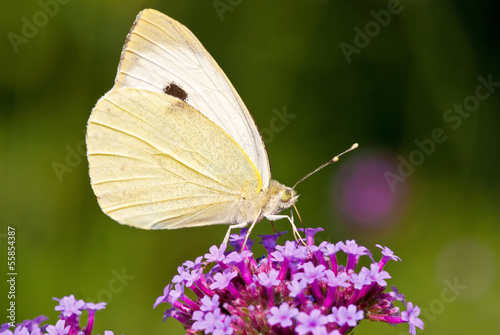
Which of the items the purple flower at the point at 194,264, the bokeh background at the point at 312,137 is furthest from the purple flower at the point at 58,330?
→ the bokeh background at the point at 312,137

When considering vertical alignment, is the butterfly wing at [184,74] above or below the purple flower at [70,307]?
above

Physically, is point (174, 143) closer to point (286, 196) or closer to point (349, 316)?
point (286, 196)

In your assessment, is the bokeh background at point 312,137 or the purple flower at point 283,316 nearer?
the purple flower at point 283,316

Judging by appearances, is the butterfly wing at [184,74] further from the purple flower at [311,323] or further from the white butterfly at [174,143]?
the purple flower at [311,323]

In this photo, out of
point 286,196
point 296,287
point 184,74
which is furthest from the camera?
point 184,74

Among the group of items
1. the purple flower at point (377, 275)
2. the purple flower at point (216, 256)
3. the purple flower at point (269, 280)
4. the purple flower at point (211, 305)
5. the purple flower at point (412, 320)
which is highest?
the purple flower at point (377, 275)

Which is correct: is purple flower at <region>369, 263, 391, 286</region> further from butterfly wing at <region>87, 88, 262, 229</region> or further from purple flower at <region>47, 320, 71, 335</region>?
purple flower at <region>47, 320, 71, 335</region>

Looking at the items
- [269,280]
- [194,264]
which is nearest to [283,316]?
[269,280]
